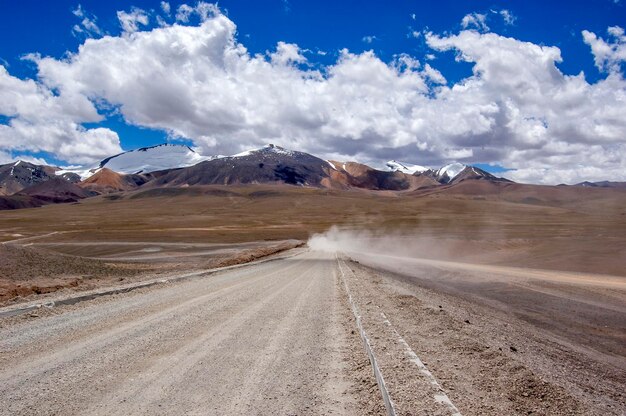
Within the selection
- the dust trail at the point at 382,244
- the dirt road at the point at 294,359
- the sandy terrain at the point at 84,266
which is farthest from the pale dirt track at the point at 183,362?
the dust trail at the point at 382,244

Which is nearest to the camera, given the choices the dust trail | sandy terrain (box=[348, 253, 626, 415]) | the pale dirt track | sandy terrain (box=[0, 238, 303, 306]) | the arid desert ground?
the pale dirt track

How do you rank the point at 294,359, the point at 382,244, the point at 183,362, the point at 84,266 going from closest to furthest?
the point at 183,362 → the point at 294,359 → the point at 84,266 → the point at 382,244

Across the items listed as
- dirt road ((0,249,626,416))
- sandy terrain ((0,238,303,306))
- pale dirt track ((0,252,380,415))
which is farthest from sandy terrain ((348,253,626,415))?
sandy terrain ((0,238,303,306))

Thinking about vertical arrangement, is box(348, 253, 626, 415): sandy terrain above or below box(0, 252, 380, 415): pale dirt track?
below

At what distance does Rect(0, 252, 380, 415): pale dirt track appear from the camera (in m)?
6.80

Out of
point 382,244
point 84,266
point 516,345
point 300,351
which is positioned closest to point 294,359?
point 300,351

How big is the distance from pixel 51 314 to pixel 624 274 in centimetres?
3602

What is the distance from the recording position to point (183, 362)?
878 centimetres

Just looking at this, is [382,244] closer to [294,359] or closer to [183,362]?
[294,359]

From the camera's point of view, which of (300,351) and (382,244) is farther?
(382,244)

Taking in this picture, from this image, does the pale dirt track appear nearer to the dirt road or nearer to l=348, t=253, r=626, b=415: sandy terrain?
the dirt road

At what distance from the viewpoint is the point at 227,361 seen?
8922 millimetres

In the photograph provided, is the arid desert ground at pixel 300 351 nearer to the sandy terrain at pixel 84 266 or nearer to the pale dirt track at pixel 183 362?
the pale dirt track at pixel 183 362

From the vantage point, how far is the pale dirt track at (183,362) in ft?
22.3
